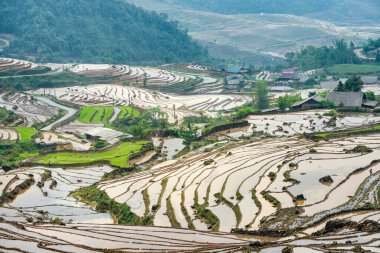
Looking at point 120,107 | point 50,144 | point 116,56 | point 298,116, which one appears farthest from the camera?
point 116,56

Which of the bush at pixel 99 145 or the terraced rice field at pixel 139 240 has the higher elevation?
the terraced rice field at pixel 139 240

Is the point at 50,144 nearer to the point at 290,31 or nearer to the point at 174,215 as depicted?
the point at 174,215

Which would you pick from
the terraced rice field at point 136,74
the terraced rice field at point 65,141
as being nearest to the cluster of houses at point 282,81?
the terraced rice field at point 136,74

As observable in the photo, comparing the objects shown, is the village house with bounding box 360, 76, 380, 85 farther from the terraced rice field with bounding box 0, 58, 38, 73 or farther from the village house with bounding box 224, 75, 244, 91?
the terraced rice field with bounding box 0, 58, 38, 73

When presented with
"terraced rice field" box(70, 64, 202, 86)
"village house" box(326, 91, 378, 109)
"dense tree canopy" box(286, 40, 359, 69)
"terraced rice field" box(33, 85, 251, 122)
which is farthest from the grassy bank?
"dense tree canopy" box(286, 40, 359, 69)

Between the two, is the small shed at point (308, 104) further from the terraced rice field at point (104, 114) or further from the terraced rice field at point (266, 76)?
the terraced rice field at point (266, 76)

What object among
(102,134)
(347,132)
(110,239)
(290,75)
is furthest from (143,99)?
(110,239)

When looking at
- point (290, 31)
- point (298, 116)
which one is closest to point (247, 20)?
point (290, 31)
